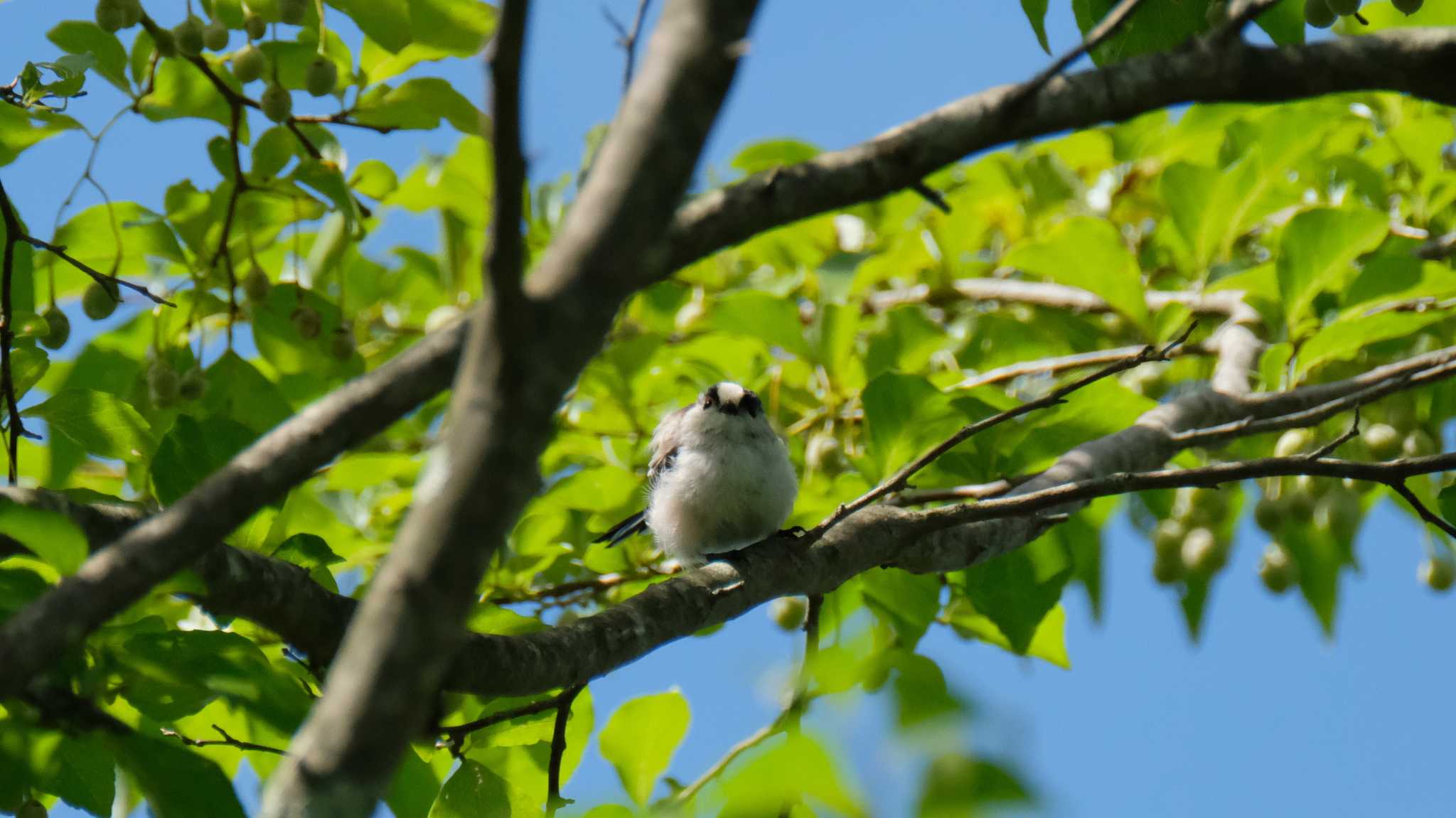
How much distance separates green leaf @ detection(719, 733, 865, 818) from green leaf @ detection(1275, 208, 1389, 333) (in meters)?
2.64

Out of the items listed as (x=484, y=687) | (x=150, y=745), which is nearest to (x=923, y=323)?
(x=484, y=687)

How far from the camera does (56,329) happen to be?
304 cm

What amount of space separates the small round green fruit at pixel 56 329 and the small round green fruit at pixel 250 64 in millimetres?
701

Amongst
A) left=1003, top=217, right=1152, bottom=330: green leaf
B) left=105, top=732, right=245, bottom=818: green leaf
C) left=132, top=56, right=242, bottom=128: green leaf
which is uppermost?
left=132, top=56, right=242, bottom=128: green leaf

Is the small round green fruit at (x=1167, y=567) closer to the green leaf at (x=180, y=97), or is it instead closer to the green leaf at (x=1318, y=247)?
the green leaf at (x=1318, y=247)

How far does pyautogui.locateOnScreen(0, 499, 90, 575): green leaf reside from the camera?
157cm

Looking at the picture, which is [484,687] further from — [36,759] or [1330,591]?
[1330,591]

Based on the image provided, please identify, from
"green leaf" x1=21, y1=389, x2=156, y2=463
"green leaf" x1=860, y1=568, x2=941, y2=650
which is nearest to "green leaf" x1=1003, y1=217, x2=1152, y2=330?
"green leaf" x1=860, y1=568, x2=941, y2=650

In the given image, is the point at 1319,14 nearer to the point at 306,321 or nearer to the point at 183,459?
the point at 183,459

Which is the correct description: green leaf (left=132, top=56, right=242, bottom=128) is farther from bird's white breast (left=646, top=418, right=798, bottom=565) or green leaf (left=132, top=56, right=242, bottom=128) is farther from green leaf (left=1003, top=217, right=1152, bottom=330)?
green leaf (left=1003, top=217, right=1152, bottom=330)

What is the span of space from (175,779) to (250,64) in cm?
172

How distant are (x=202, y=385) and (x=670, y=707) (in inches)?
59.2

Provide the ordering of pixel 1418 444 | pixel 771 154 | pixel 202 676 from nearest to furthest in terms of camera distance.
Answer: pixel 202 676
pixel 1418 444
pixel 771 154

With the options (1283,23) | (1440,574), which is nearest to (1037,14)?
(1283,23)
